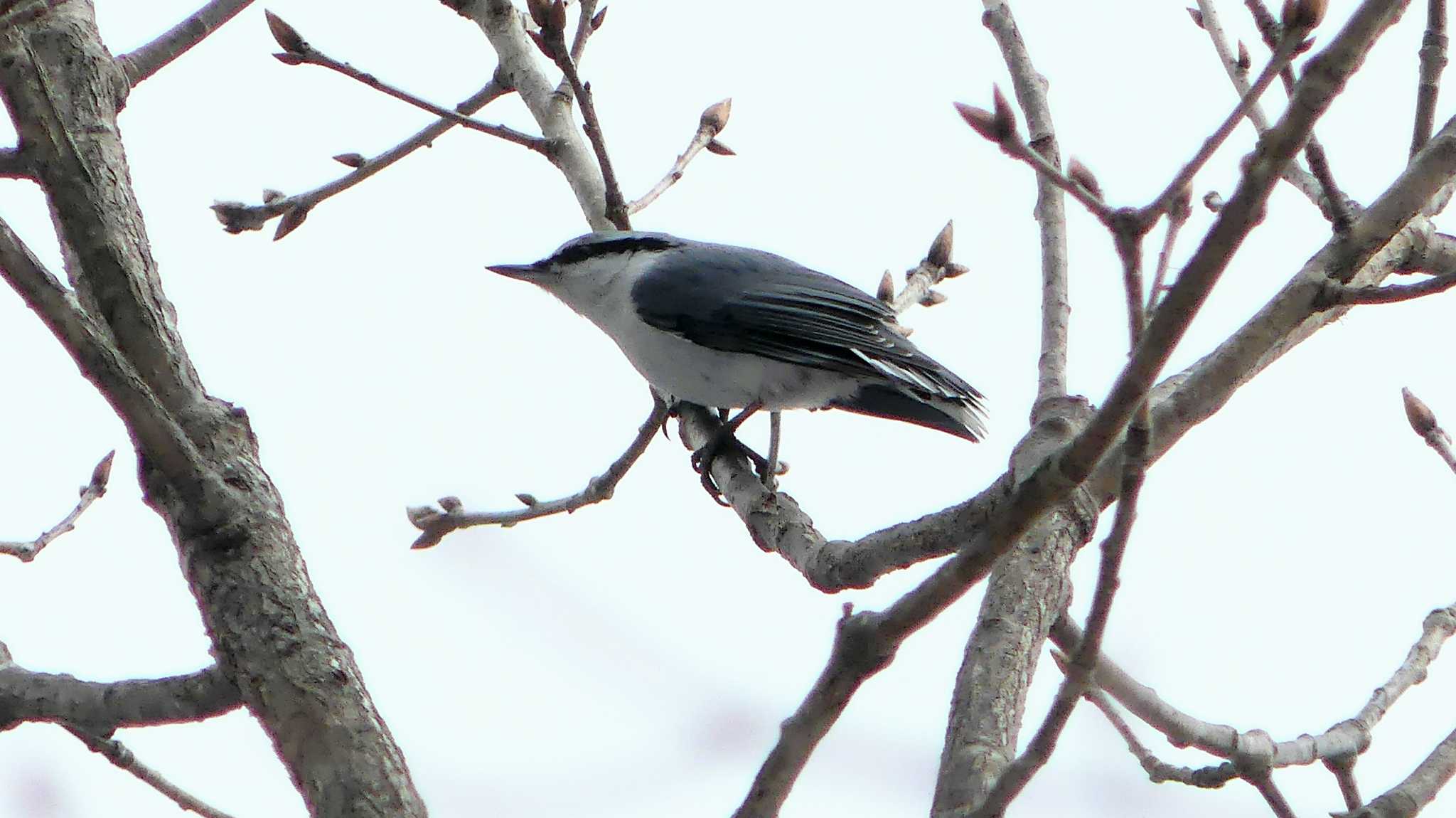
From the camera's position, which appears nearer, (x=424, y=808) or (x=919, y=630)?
(x=919, y=630)

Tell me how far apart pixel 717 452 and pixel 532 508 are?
553 mm

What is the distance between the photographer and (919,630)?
1398 millimetres

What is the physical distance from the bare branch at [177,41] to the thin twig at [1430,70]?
2126 mm

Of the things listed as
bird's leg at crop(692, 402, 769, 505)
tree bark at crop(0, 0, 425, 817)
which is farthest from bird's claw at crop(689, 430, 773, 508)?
tree bark at crop(0, 0, 425, 817)

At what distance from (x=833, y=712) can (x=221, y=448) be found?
103cm

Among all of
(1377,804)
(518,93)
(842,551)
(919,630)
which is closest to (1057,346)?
(842,551)

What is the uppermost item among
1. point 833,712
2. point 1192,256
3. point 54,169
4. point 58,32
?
point 58,32

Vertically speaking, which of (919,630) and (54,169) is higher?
(54,169)

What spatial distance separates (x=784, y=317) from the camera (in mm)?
4090

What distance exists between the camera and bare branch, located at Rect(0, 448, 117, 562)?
294 centimetres

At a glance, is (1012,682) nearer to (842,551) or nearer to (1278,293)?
(842,551)

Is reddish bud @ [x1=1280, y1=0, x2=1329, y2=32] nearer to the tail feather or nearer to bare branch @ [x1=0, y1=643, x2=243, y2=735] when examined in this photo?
bare branch @ [x1=0, y1=643, x2=243, y2=735]

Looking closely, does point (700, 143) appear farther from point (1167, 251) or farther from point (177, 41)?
point (1167, 251)

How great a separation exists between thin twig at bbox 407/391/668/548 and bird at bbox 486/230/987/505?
25cm
